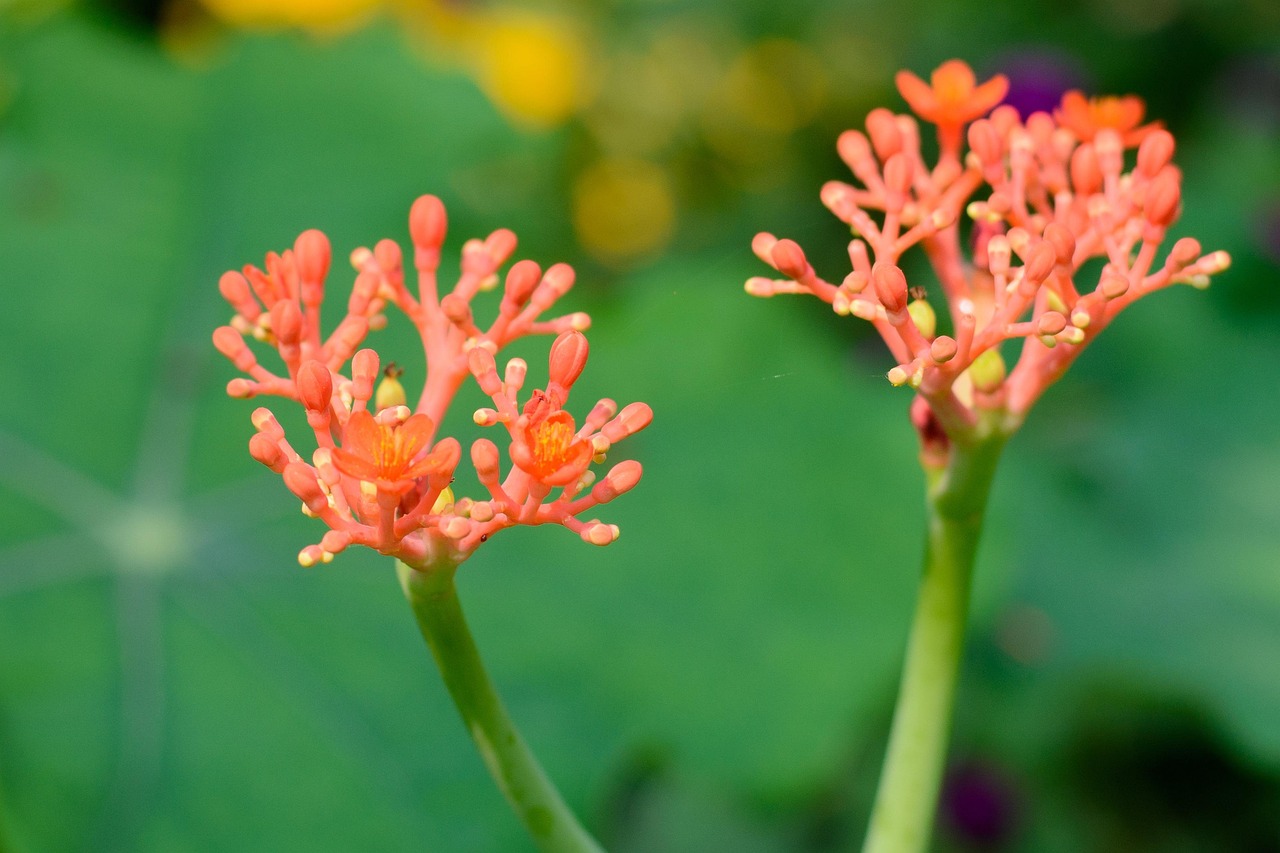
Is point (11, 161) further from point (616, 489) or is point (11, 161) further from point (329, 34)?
point (616, 489)

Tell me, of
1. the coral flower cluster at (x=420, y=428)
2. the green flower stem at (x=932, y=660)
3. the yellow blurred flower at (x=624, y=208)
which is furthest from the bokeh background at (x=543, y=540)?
the coral flower cluster at (x=420, y=428)

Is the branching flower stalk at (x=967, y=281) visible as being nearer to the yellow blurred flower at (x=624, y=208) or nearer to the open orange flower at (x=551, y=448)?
the open orange flower at (x=551, y=448)

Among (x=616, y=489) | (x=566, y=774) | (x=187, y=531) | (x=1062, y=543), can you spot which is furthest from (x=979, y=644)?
(x=616, y=489)

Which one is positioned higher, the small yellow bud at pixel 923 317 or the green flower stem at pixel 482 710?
the small yellow bud at pixel 923 317

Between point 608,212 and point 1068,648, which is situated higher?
point 608,212

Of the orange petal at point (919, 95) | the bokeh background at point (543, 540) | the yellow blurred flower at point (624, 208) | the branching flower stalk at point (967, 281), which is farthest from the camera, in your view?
the yellow blurred flower at point (624, 208)

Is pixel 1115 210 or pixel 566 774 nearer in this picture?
pixel 1115 210

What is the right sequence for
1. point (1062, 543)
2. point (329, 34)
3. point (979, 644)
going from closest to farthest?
1. point (979, 644)
2. point (1062, 543)
3. point (329, 34)
